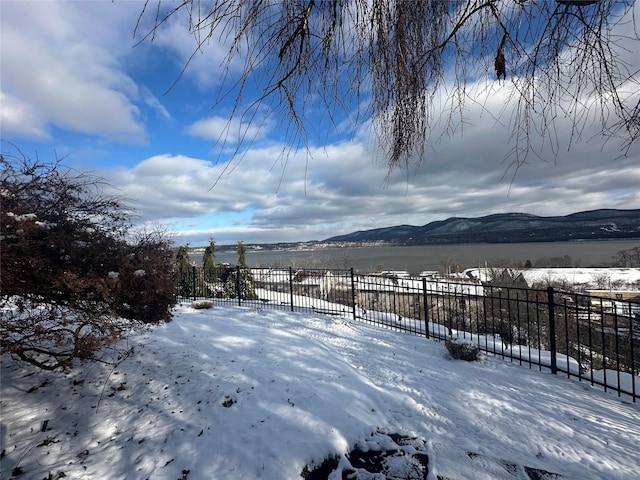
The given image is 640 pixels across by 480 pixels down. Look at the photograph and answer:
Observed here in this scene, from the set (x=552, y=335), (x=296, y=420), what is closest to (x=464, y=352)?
(x=552, y=335)

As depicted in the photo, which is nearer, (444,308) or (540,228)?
(444,308)

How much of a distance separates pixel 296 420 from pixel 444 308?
6458 mm

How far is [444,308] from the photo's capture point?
844cm

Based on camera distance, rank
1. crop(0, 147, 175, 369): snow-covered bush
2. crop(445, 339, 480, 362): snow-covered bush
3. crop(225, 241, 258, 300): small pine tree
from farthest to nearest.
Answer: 1. crop(225, 241, 258, 300): small pine tree
2. crop(445, 339, 480, 362): snow-covered bush
3. crop(0, 147, 175, 369): snow-covered bush

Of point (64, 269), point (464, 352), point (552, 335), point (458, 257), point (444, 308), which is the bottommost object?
point (458, 257)

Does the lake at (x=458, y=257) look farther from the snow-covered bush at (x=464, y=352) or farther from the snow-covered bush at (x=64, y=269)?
the snow-covered bush at (x=64, y=269)

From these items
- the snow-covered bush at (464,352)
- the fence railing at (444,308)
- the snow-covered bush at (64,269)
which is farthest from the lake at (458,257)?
the snow-covered bush at (64,269)

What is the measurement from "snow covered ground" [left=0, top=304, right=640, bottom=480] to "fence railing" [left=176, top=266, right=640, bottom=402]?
2.44 feet

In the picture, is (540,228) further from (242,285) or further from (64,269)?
(64,269)

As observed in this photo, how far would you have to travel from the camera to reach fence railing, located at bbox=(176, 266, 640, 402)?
5.07m

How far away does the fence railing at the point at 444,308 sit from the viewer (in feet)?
16.6

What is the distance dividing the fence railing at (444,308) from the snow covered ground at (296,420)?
0.74m

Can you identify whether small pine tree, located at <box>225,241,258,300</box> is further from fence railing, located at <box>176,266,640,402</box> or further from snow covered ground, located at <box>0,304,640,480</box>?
snow covered ground, located at <box>0,304,640,480</box>

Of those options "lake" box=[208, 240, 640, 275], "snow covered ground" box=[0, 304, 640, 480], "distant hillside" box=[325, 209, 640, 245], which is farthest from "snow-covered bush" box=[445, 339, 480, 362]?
"distant hillside" box=[325, 209, 640, 245]
